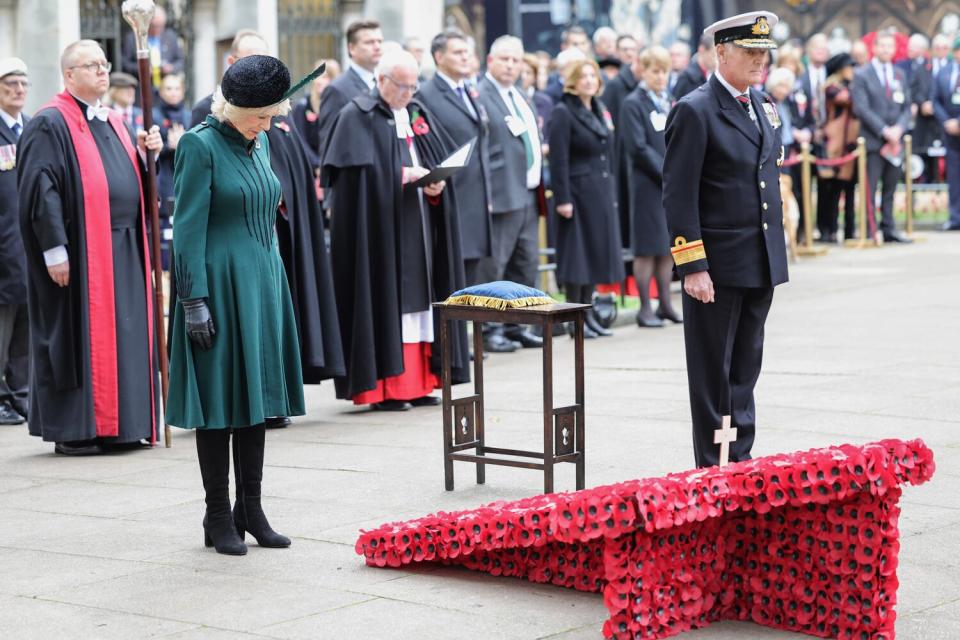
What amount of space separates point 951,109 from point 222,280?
16.3 meters

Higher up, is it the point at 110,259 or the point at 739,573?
the point at 110,259

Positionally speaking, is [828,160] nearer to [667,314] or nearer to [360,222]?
[667,314]

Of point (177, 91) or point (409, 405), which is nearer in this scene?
point (409, 405)

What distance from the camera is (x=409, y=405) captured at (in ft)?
32.4

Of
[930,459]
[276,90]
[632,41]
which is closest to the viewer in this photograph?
[930,459]

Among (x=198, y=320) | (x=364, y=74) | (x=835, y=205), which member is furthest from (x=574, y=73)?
(x=835, y=205)

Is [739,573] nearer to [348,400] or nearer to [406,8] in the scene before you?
[348,400]

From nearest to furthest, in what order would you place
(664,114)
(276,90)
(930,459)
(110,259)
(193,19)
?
1. (930,459)
2. (276,90)
3. (110,259)
4. (664,114)
5. (193,19)

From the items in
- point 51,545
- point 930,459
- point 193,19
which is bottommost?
point 51,545

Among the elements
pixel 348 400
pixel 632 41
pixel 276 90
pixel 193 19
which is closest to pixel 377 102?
pixel 348 400

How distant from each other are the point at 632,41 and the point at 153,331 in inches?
348

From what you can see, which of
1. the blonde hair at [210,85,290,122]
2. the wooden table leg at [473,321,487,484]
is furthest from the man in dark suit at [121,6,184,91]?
the blonde hair at [210,85,290,122]

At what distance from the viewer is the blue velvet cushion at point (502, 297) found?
7.16m

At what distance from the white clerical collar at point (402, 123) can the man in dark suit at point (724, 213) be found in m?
3.14
